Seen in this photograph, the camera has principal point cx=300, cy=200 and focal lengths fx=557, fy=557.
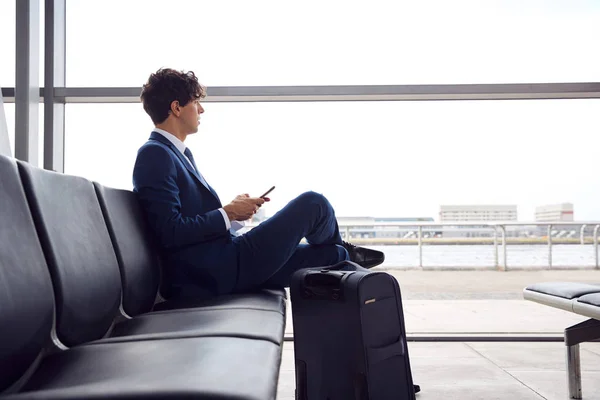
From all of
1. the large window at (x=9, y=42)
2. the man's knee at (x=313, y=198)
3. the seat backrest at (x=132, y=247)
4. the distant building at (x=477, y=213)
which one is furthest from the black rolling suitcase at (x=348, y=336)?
the distant building at (x=477, y=213)

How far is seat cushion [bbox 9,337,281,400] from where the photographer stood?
0.63 m

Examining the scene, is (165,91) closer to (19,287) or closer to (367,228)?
(19,287)

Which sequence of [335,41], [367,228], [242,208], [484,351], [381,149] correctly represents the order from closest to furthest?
[242,208] < [484,351] < [335,41] < [381,149] < [367,228]

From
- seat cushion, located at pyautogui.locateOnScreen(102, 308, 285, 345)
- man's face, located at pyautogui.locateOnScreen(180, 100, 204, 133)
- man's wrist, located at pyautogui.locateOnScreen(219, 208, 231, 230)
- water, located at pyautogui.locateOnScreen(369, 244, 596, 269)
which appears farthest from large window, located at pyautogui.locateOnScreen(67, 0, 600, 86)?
water, located at pyautogui.locateOnScreen(369, 244, 596, 269)

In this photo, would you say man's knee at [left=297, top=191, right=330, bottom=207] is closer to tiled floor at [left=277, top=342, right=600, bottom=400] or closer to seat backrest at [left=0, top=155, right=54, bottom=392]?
tiled floor at [left=277, top=342, right=600, bottom=400]

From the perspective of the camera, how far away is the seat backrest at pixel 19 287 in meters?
0.77

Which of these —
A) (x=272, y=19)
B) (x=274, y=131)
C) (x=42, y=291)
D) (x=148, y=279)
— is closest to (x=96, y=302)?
(x=42, y=291)

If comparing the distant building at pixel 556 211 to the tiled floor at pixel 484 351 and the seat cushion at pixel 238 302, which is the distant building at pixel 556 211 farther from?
the seat cushion at pixel 238 302

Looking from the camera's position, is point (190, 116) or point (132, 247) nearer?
point (132, 247)

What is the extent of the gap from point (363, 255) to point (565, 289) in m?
0.70

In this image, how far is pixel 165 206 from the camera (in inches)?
62.7

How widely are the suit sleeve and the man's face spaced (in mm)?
217

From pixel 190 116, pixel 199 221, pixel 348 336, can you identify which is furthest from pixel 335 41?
pixel 348 336

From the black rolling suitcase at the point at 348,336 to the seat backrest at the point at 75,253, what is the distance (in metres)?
0.62
